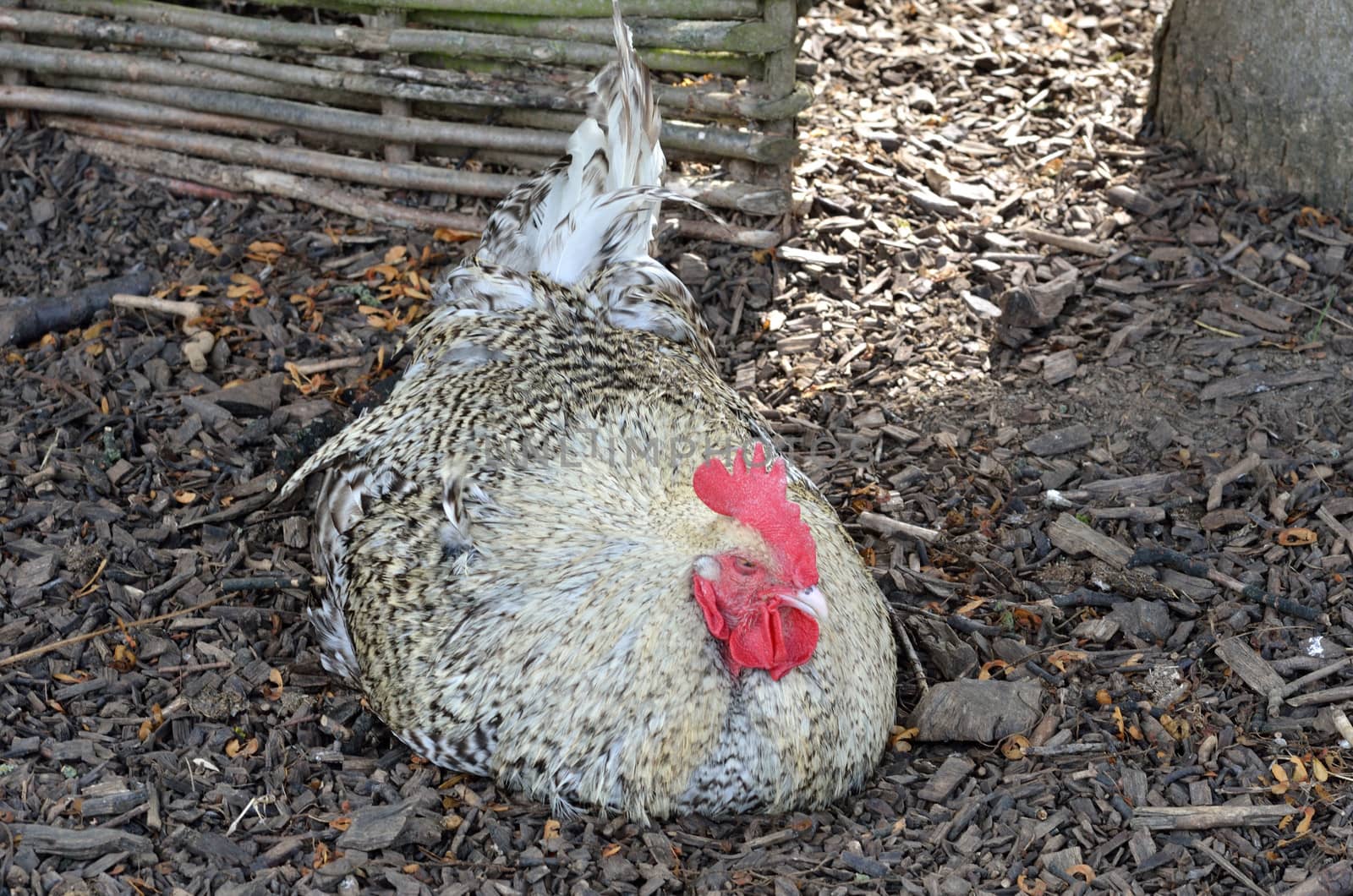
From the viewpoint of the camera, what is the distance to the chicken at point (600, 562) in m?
4.04

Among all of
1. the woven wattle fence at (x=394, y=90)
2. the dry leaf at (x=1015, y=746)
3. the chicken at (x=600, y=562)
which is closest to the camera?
the chicken at (x=600, y=562)

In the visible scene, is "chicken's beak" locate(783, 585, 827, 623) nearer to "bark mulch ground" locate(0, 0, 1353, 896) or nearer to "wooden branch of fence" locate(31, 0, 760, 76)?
"bark mulch ground" locate(0, 0, 1353, 896)

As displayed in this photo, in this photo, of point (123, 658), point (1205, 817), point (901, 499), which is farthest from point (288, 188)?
point (1205, 817)

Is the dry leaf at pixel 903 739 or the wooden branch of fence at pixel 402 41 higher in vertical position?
the wooden branch of fence at pixel 402 41

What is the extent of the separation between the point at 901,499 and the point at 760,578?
1.95 m

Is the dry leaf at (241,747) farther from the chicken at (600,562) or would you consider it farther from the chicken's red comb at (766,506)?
the chicken's red comb at (766,506)

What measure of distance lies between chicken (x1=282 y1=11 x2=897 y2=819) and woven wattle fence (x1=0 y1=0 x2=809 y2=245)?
3.68 ft

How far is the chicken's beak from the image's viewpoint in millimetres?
3820

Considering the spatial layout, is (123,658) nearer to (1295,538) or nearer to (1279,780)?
(1279,780)

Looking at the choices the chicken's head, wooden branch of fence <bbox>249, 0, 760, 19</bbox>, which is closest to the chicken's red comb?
the chicken's head

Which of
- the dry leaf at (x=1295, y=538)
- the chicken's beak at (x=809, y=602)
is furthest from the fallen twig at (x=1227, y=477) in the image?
the chicken's beak at (x=809, y=602)

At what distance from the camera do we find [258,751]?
4598 mm

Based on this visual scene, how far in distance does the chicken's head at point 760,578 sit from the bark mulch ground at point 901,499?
656 millimetres

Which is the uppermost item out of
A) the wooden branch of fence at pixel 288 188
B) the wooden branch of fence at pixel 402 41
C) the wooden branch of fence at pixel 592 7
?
the wooden branch of fence at pixel 592 7
